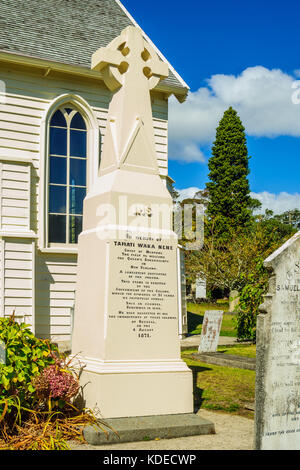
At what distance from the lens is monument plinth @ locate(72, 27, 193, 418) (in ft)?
21.6

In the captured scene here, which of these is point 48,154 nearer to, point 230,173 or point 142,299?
point 142,299

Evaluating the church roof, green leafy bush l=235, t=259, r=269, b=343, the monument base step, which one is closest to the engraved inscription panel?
the monument base step

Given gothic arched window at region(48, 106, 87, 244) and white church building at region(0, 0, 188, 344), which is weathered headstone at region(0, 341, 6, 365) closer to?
white church building at region(0, 0, 188, 344)

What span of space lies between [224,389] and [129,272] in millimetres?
2966

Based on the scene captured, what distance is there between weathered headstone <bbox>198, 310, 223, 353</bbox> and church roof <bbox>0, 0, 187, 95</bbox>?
676cm

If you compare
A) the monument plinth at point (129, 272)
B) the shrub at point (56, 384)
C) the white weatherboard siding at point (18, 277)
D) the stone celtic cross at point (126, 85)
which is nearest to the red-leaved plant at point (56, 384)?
the shrub at point (56, 384)

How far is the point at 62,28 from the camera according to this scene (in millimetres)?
15781

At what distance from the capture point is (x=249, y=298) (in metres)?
15.2

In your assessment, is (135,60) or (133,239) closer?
(133,239)

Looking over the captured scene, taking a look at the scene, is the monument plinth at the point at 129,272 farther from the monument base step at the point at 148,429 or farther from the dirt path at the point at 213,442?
the dirt path at the point at 213,442

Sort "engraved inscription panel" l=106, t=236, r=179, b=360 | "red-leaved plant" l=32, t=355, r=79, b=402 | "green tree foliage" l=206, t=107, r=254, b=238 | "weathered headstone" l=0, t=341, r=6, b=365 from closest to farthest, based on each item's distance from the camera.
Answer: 1. "weathered headstone" l=0, t=341, r=6, b=365
2. "red-leaved plant" l=32, t=355, r=79, b=402
3. "engraved inscription panel" l=106, t=236, r=179, b=360
4. "green tree foliage" l=206, t=107, r=254, b=238
